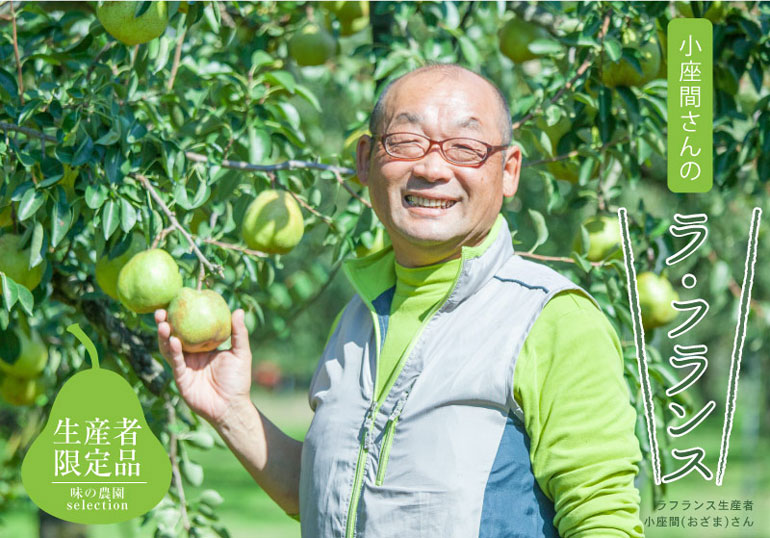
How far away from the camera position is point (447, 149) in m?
1.35

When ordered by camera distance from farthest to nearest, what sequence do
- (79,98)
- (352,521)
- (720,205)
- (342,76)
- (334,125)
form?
(334,125)
(342,76)
(720,205)
(79,98)
(352,521)

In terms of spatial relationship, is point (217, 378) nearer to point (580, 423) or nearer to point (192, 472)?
point (580, 423)

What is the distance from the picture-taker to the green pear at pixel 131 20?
1.81m

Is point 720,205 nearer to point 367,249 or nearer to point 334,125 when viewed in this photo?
point 367,249

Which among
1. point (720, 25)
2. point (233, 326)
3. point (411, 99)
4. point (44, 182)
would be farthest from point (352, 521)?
point (720, 25)

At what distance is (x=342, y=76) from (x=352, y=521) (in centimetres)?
247

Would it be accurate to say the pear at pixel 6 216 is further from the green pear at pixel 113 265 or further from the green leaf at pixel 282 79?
the green leaf at pixel 282 79

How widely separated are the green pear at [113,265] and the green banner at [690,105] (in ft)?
3.55

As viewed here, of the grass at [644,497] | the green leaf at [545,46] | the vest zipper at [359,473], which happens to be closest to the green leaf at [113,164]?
the vest zipper at [359,473]

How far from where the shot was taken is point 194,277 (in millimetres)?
1978

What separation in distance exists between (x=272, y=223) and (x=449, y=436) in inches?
31.6

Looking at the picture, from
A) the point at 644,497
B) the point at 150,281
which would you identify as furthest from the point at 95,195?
the point at 644,497

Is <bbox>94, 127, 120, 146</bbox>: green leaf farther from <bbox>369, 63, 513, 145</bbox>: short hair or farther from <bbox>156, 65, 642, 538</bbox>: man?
<bbox>369, 63, 513, 145</bbox>: short hair

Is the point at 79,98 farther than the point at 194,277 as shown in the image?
No
